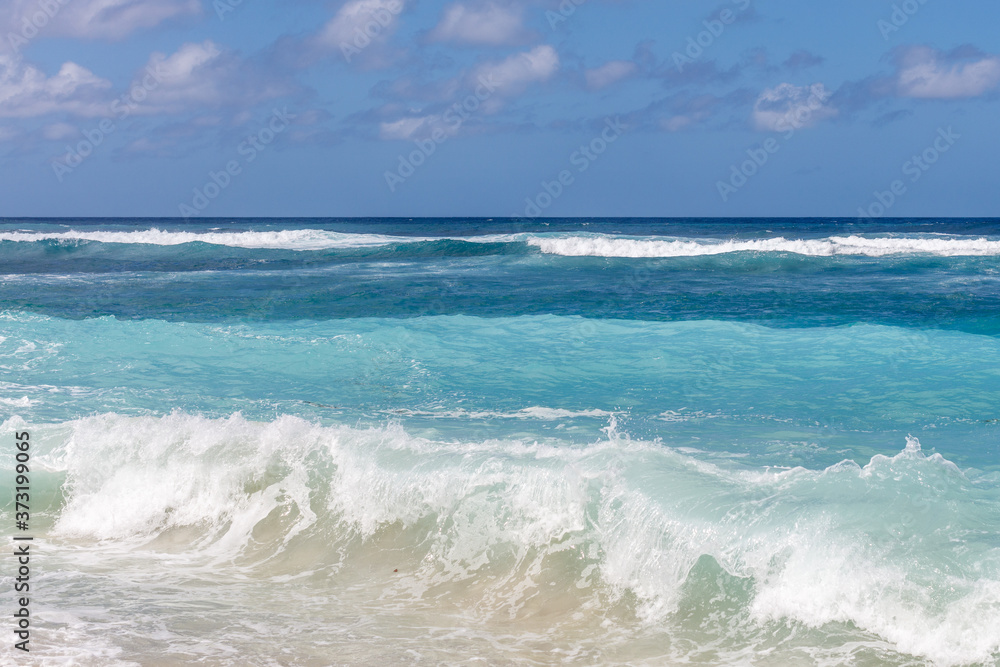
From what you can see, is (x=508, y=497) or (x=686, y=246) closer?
(x=508, y=497)

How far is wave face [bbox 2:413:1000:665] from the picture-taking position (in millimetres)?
4184

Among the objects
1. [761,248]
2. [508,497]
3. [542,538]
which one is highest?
[761,248]

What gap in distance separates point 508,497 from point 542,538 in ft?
1.36

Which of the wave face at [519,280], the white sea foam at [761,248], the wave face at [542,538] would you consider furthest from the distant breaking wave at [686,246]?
the wave face at [542,538]

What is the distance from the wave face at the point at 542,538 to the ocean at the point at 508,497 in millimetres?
17

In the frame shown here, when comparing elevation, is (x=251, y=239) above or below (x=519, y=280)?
above

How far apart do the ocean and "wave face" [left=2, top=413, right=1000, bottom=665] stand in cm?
2

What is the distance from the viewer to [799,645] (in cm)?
407

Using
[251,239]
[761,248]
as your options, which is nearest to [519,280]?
[761,248]

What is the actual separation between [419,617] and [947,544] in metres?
2.92

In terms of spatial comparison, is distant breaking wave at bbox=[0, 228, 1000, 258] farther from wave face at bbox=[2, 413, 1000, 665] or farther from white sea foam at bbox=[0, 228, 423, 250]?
wave face at bbox=[2, 413, 1000, 665]

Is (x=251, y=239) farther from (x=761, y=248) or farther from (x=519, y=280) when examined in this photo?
(x=761, y=248)

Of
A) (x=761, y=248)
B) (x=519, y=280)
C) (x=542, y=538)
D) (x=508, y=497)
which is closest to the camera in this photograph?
(x=542, y=538)

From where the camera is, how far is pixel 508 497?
5555 millimetres
